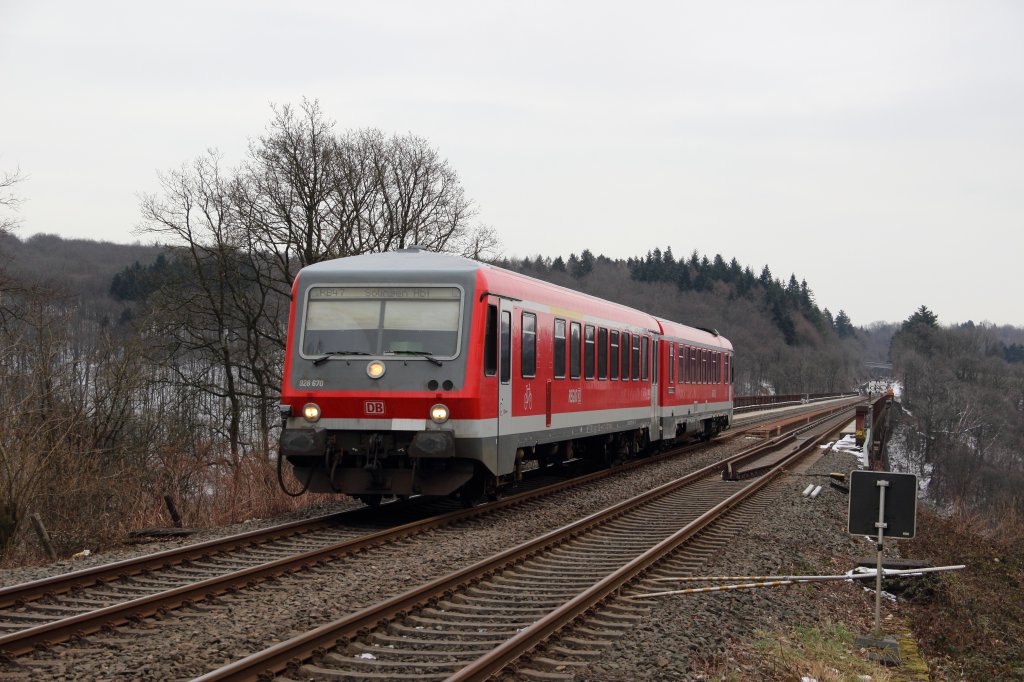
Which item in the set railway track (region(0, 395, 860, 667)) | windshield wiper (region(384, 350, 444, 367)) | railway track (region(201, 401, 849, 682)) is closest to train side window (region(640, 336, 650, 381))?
railway track (region(201, 401, 849, 682))

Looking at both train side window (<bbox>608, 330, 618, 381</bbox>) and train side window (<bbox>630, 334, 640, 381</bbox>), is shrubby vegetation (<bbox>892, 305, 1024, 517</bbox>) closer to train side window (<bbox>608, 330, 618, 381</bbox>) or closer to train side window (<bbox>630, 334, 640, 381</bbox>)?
train side window (<bbox>630, 334, 640, 381</bbox>)

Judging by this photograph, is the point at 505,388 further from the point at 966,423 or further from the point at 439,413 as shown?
the point at 966,423

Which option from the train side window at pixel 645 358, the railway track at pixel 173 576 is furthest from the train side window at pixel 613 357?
the railway track at pixel 173 576

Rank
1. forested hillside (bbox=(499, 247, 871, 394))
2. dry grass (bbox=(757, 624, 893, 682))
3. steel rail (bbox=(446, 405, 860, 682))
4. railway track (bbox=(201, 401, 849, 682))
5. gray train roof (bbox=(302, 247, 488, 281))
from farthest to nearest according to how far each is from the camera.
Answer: forested hillside (bbox=(499, 247, 871, 394)) → gray train roof (bbox=(302, 247, 488, 281)) → dry grass (bbox=(757, 624, 893, 682)) → railway track (bbox=(201, 401, 849, 682)) → steel rail (bbox=(446, 405, 860, 682))

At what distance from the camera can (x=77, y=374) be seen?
65.4ft

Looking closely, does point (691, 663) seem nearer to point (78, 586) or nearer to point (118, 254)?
point (78, 586)

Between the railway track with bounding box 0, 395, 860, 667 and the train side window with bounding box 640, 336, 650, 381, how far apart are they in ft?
30.9

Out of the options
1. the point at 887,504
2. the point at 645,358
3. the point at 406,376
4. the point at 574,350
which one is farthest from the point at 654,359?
the point at 887,504

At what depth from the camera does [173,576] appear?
8836mm

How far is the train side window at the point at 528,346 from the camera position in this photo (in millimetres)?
13797

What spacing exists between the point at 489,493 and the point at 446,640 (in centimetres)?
680

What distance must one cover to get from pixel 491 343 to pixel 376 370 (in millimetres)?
1541

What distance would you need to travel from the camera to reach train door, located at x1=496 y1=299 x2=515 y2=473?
1277 centimetres

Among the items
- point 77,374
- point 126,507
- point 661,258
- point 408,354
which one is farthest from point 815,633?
point 661,258
